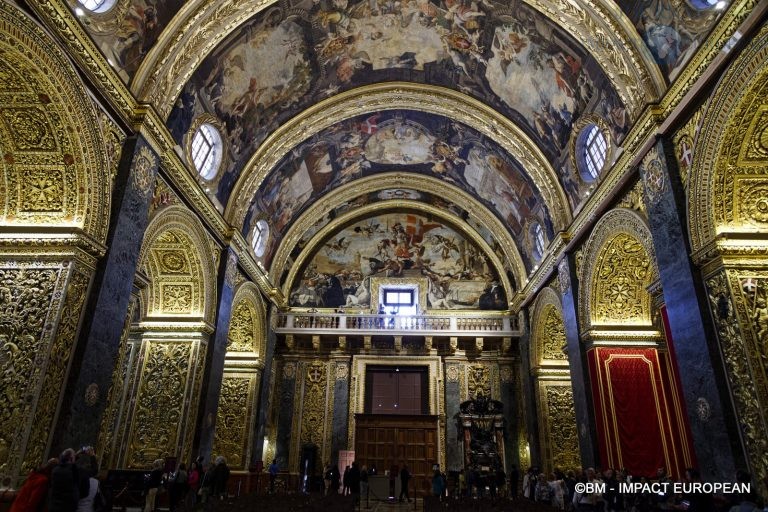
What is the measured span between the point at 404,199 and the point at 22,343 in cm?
1540

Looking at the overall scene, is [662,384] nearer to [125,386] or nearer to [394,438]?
[394,438]

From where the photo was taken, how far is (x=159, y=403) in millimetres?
11172

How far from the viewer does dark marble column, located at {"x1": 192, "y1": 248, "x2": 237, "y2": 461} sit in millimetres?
11422

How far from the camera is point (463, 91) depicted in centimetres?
1430

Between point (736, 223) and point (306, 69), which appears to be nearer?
point (736, 223)

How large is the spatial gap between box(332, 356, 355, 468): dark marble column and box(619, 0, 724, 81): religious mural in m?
14.0

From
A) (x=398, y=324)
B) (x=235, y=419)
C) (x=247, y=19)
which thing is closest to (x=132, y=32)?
(x=247, y=19)

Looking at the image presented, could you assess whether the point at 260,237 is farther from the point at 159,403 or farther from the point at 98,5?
the point at 98,5

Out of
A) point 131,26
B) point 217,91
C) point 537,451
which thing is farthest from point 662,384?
point 131,26

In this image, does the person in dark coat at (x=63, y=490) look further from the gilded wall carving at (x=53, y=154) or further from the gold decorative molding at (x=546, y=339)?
the gold decorative molding at (x=546, y=339)

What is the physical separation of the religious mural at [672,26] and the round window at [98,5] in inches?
363

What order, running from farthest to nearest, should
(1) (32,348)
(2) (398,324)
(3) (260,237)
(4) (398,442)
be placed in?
(2) (398,324) < (4) (398,442) < (3) (260,237) < (1) (32,348)

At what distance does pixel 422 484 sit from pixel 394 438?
177cm

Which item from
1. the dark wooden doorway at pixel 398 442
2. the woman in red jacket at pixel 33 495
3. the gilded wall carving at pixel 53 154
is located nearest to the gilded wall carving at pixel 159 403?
the gilded wall carving at pixel 53 154
